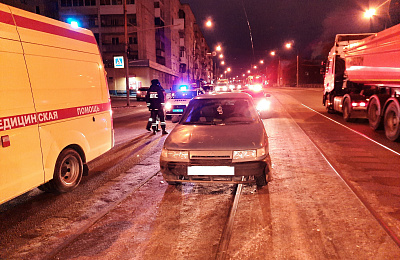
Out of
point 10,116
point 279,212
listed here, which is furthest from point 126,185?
point 279,212

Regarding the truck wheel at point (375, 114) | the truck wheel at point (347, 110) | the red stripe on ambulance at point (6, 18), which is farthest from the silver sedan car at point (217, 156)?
the truck wheel at point (347, 110)

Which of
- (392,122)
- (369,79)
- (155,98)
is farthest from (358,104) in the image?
(155,98)

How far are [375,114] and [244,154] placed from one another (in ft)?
28.9

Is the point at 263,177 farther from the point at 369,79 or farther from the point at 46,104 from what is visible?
the point at 369,79

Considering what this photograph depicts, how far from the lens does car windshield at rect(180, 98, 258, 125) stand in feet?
18.4

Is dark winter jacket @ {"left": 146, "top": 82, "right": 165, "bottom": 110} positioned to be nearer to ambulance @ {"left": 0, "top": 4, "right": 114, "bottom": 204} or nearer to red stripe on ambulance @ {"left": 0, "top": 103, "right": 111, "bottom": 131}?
ambulance @ {"left": 0, "top": 4, "right": 114, "bottom": 204}

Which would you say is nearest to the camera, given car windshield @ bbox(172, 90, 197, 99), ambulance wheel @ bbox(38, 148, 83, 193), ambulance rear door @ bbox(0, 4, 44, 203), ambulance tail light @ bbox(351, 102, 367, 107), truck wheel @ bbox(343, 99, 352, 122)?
ambulance rear door @ bbox(0, 4, 44, 203)

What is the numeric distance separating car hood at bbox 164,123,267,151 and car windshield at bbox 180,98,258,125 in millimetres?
261

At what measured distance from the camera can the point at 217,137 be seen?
4746 mm

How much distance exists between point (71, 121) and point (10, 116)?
1.24 meters

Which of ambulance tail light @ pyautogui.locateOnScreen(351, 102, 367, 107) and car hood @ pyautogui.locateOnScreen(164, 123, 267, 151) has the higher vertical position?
car hood @ pyautogui.locateOnScreen(164, 123, 267, 151)

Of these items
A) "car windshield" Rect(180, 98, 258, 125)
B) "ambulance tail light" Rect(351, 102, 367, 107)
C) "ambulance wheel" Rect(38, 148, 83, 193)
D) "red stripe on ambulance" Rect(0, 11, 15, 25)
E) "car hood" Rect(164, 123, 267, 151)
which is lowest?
"ambulance wheel" Rect(38, 148, 83, 193)

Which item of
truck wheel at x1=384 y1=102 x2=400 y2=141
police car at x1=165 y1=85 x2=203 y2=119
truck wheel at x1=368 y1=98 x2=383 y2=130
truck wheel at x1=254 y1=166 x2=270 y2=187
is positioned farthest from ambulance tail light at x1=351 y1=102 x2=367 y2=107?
truck wheel at x1=254 y1=166 x2=270 y2=187

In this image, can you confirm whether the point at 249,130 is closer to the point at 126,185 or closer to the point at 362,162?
the point at 126,185
